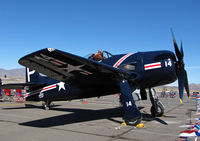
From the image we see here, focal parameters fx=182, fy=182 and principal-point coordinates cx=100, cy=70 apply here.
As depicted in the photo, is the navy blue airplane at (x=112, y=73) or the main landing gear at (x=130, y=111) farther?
the main landing gear at (x=130, y=111)

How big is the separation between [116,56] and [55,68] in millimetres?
3144

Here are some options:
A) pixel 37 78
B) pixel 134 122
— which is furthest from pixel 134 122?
pixel 37 78

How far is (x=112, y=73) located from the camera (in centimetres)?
703

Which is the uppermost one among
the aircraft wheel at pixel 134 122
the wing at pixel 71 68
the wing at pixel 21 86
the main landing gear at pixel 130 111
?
the wing at pixel 71 68

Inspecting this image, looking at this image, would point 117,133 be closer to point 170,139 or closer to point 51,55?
point 170,139

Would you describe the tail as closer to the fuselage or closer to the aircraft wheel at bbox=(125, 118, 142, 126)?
the fuselage

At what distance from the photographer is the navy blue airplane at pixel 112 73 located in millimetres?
6117

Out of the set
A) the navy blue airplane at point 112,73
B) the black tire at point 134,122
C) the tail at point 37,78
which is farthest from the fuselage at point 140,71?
the tail at point 37,78

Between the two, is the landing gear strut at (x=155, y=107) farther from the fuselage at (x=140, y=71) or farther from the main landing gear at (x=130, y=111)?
the main landing gear at (x=130, y=111)

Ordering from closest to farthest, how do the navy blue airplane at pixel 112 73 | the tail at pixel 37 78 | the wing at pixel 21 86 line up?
the navy blue airplane at pixel 112 73 < the wing at pixel 21 86 < the tail at pixel 37 78

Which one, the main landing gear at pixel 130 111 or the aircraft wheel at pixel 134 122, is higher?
the main landing gear at pixel 130 111

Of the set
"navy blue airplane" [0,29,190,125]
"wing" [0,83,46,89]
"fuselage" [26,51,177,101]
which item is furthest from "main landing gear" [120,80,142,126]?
"wing" [0,83,46,89]

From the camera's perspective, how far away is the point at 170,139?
5152 millimetres

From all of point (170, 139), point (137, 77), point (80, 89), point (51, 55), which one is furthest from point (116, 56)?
point (170, 139)
